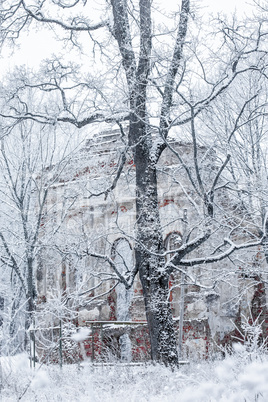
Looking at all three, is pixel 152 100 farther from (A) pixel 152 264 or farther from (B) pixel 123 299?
(B) pixel 123 299

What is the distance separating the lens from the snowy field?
4.16 metres

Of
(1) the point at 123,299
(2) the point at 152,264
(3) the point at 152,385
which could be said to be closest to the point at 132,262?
(1) the point at 123,299

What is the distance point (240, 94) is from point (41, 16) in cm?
612

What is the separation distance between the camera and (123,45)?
9375 millimetres

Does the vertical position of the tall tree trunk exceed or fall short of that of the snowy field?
it exceeds it

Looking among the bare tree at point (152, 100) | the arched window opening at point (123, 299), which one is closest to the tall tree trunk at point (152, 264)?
the bare tree at point (152, 100)

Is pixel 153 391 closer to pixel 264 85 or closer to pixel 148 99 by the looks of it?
pixel 148 99

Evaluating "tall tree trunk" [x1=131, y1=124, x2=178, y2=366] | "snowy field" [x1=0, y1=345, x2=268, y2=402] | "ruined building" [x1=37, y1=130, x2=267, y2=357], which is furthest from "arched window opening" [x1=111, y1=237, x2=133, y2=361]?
"snowy field" [x1=0, y1=345, x2=268, y2=402]

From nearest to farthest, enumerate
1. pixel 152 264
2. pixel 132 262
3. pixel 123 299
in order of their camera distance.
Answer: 1. pixel 152 264
2. pixel 123 299
3. pixel 132 262

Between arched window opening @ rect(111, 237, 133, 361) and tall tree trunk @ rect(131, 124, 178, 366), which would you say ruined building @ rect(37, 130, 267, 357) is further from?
tall tree trunk @ rect(131, 124, 178, 366)

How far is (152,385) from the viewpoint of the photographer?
18.6 ft

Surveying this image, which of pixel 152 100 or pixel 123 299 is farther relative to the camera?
pixel 123 299

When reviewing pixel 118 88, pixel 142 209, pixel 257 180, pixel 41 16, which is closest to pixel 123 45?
pixel 118 88

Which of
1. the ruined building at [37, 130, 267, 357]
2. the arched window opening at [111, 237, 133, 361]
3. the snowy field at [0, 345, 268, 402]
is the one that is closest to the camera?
the snowy field at [0, 345, 268, 402]
